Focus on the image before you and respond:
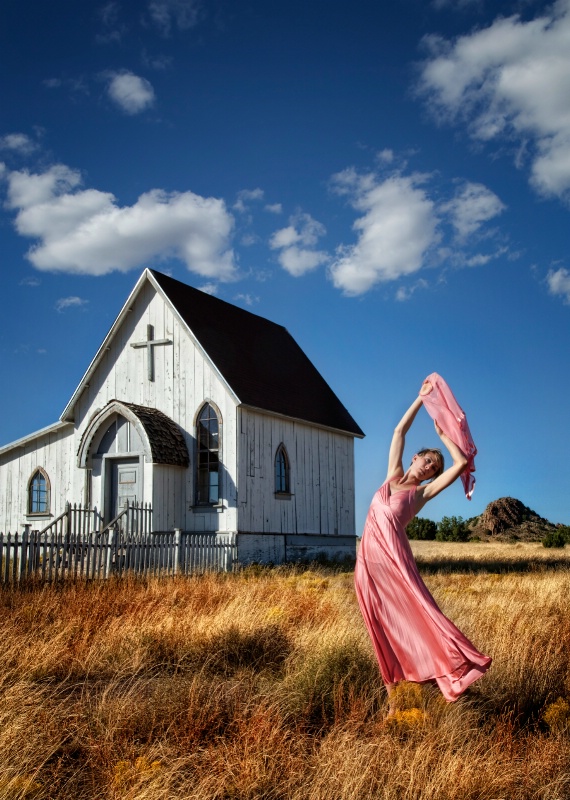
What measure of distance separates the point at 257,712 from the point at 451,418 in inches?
104

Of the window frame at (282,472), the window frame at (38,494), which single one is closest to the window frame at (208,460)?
the window frame at (282,472)

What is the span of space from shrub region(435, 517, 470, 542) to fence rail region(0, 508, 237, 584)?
92.1 ft

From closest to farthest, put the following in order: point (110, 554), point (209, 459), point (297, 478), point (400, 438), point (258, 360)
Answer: point (400, 438), point (110, 554), point (209, 459), point (297, 478), point (258, 360)

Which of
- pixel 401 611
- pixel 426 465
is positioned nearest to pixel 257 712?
pixel 401 611

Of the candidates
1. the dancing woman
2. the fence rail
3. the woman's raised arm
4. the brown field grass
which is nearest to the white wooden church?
the fence rail

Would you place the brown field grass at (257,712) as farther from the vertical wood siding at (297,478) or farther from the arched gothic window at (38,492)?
the arched gothic window at (38,492)

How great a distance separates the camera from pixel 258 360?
25.3 metres

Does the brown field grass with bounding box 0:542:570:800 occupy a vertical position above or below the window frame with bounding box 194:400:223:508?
below

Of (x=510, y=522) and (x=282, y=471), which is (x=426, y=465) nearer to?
(x=282, y=471)

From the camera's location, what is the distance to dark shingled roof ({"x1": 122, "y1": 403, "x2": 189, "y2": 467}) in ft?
69.4

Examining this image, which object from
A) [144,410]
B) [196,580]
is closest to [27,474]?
[144,410]

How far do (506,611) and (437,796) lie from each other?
6799mm

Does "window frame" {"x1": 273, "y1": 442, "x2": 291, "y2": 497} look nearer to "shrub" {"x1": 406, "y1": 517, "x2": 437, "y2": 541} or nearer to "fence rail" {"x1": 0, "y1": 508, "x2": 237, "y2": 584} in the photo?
"fence rail" {"x1": 0, "y1": 508, "x2": 237, "y2": 584}

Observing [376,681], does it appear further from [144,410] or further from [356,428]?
[356,428]
